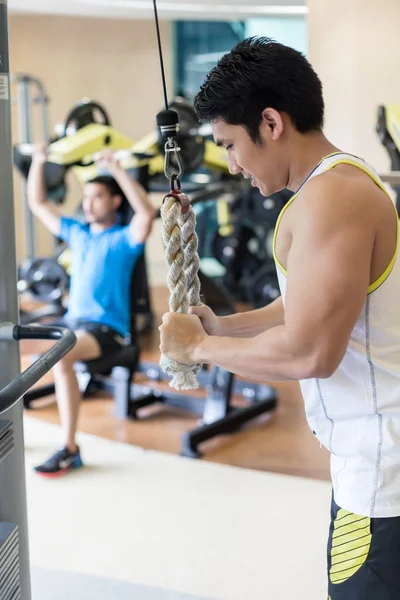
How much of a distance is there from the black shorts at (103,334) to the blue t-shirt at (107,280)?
0.03 m

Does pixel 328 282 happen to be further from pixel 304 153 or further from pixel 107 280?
pixel 107 280

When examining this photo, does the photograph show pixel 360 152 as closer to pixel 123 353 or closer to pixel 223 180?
pixel 223 180

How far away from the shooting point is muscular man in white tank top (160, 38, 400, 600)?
1.05 m

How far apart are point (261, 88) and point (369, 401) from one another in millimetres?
515

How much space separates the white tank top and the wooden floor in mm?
1693

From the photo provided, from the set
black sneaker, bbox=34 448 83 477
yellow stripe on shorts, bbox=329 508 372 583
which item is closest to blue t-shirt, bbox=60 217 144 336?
black sneaker, bbox=34 448 83 477

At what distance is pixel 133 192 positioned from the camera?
3361 mm

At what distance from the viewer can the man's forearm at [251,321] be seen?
1412 millimetres

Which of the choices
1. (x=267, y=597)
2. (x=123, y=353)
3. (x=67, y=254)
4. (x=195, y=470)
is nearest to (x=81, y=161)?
(x=67, y=254)

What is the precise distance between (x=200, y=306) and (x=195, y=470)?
1.70 meters

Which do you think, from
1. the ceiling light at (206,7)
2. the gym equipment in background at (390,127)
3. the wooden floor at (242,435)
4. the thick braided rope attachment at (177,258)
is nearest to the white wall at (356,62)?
the gym equipment in background at (390,127)

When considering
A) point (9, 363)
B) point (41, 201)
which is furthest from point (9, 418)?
point (41, 201)

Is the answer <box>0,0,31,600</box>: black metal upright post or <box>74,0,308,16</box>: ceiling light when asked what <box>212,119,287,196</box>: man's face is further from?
<box>74,0,308,16</box>: ceiling light

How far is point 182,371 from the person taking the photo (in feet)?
4.11
